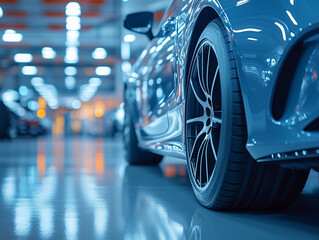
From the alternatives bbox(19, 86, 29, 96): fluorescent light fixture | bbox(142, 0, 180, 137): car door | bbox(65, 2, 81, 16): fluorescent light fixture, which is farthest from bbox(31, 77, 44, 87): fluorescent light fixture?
bbox(142, 0, 180, 137): car door

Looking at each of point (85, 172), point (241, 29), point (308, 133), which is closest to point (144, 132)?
point (85, 172)

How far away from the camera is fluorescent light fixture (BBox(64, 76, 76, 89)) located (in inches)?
1360

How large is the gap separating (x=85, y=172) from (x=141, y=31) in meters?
1.51

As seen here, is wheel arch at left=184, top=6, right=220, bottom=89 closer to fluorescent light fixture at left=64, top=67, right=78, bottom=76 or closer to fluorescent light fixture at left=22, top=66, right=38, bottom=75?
fluorescent light fixture at left=64, top=67, right=78, bottom=76

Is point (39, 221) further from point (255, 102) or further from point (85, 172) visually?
point (85, 172)

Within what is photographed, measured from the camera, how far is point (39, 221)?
74.2 inches

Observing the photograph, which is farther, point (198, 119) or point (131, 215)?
point (198, 119)

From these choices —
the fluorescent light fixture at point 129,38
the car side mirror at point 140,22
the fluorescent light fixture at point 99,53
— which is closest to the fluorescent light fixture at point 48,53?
the fluorescent light fixture at point 99,53

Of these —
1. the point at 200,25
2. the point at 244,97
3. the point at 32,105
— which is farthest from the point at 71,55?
the point at 244,97

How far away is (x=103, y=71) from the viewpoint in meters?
31.3

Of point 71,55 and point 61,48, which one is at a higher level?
point 61,48

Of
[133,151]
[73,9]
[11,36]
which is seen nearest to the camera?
[133,151]

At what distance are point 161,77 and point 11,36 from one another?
20.2 meters

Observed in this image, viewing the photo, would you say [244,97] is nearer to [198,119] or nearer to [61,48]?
[198,119]
